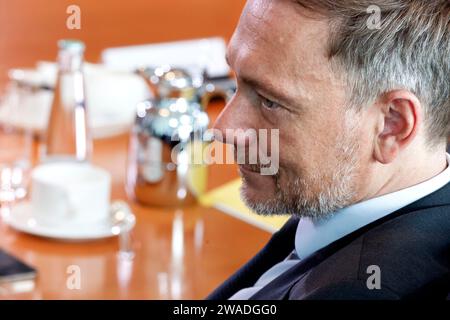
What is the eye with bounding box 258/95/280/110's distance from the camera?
2.88ft

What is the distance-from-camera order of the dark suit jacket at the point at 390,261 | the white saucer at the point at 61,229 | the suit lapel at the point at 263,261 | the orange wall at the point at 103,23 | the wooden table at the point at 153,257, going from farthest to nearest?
the orange wall at the point at 103,23 → the white saucer at the point at 61,229 → the wooden table at the point at 153,257 → the suit lapel at the point at 263,261 → the dark suit jacket at the point at 390,261

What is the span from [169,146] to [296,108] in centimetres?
64

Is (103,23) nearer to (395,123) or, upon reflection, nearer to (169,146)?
(169,146)

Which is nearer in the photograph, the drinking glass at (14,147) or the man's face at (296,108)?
the man's face at (296,108)

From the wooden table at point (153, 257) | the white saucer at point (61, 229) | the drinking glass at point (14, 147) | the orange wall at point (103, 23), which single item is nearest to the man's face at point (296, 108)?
the wooden table at point (153, 257)

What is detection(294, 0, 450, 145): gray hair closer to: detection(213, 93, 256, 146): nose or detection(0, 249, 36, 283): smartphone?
detection(213, 93, 256, 146): nose

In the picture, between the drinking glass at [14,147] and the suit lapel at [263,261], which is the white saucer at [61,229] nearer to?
the drinking glass at [14,147]

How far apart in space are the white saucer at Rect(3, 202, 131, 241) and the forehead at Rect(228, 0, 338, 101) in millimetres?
527

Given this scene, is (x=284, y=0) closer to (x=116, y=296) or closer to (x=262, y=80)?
(x=262, y=80)

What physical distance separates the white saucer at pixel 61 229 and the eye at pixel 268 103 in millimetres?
519

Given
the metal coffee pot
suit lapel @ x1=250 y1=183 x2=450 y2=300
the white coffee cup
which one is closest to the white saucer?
the white coffee cup

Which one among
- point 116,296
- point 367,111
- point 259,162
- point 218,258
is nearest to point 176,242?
point 218,258

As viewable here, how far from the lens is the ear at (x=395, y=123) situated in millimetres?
840

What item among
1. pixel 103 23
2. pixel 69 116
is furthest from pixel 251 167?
pixel 103 23
